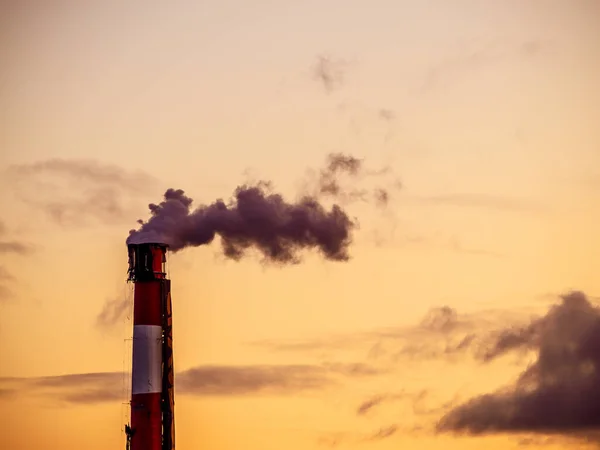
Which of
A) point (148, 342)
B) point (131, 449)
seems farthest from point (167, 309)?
point (131, 449)

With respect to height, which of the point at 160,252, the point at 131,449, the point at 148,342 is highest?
the point at 160,252

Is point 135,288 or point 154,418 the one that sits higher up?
point 135,288

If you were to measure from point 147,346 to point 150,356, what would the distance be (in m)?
0.44

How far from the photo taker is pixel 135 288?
49.9m

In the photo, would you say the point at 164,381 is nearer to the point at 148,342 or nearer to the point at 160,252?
the point at 148,342

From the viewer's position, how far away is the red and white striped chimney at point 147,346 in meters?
49.2

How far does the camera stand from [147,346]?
49688 millimetres

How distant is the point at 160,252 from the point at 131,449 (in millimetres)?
8316

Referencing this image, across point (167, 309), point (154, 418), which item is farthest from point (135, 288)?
point (154, 418)

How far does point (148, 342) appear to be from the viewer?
163 ft

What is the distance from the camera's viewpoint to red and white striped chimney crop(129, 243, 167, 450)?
49219 mm

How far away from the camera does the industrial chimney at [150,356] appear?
162 feet

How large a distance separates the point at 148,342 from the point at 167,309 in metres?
1.70

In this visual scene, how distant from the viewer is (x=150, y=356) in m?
49.7
